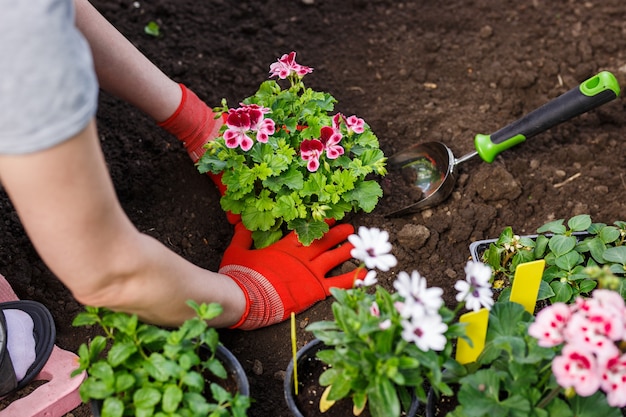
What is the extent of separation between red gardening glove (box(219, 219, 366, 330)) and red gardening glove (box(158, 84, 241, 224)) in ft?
0.54

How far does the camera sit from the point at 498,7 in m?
2.57

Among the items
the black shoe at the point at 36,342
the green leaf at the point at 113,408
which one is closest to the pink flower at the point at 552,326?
the green leaf at the point at 113,408

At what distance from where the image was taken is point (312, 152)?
65.0 inches

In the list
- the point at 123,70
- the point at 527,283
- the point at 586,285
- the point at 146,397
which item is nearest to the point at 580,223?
the point at 586,285

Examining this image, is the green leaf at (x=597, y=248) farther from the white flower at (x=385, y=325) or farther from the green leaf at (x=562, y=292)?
the white flower at (x=385, y=325)

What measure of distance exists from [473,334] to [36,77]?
93cm

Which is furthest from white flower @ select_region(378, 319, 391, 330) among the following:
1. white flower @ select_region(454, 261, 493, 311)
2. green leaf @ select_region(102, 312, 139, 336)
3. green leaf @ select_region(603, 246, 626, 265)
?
green leaf @ select_region(603, 246, 626, 265)

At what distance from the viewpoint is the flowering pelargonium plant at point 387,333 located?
1.16 m

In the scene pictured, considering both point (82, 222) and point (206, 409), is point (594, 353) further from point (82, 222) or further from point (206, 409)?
point (82, 222)

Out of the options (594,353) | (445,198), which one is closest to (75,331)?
(445,198)

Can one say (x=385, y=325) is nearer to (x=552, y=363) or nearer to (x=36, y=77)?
(x=552, y=363)

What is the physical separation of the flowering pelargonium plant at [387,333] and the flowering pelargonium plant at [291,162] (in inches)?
16.5

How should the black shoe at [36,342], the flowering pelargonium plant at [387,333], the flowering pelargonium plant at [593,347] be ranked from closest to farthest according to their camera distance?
1. the flowering pelargonium plant at [593,347]
2. the flowering pelargonium plant at [387,333]
3. the black shoe at [36,342]

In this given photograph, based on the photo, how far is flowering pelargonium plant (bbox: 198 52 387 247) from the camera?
165 centimetres
